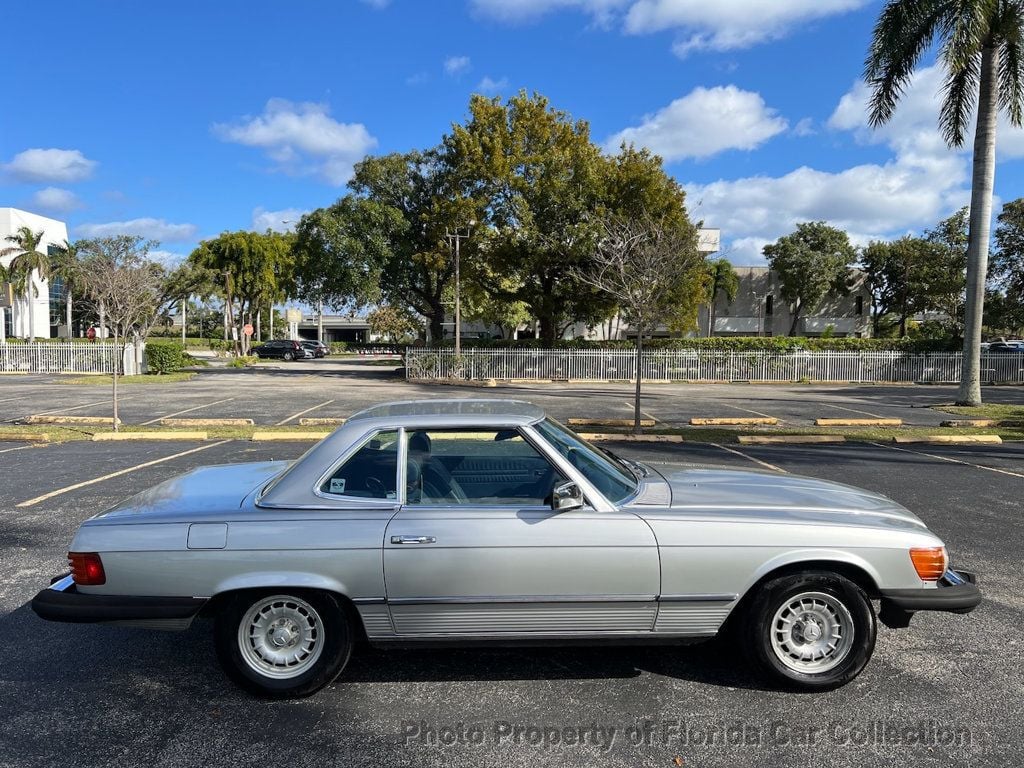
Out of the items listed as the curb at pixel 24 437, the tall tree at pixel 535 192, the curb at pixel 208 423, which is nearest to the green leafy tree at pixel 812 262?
the tall tree at pixel 535 192

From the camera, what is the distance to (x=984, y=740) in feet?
9.92

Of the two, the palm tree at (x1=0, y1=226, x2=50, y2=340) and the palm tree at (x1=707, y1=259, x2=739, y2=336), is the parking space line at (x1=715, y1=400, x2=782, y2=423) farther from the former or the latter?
the palm tree at (x1=0, y1=226, x2=50, y2=340)

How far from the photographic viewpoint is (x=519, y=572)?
330 centimetres

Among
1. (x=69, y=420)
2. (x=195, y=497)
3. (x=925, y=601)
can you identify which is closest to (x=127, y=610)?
(x=195, y=497)

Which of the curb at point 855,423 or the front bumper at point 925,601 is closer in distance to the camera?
the front bumper at point 925,601

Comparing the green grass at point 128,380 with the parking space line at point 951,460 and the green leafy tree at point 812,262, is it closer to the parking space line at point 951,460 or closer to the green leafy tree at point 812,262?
the parking space line at point 951,460

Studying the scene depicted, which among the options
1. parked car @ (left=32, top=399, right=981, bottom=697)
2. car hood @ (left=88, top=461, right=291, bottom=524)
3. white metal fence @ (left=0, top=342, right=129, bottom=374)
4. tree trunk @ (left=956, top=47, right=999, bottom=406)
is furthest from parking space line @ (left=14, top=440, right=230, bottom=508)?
white metal fence @ (left=0, top=342, right=129, bottom=374)

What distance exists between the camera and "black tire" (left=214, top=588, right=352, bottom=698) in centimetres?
333

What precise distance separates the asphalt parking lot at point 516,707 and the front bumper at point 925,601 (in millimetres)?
396

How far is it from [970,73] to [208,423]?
20.2 meters

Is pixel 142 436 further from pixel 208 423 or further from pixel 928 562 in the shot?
pixel 928 562

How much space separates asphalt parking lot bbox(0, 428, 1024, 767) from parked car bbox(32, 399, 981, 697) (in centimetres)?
26

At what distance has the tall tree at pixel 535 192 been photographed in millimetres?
27641

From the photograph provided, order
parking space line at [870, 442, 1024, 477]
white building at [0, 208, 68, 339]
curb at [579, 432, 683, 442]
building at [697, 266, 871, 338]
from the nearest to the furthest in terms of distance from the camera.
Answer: parking space line at [870, 442, 1024, 477] → curb at [579, 432, 683, 442] → building at [697, 266, 871, 338] → white building at [0, 208, 68, 339]
